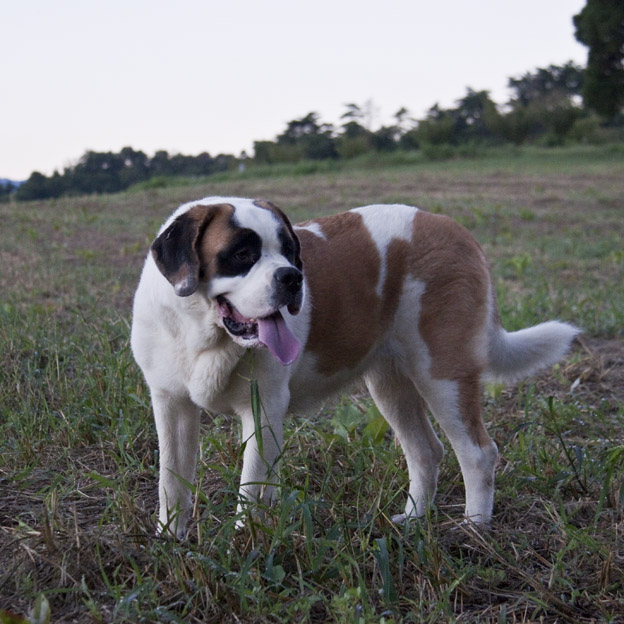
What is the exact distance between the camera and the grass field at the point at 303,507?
2.37 meters

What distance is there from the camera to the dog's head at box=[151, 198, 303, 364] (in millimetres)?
2529

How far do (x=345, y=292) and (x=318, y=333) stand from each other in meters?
0.20

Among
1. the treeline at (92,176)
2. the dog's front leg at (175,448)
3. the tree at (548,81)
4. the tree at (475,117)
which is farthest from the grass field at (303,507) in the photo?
the tree at (548,81)

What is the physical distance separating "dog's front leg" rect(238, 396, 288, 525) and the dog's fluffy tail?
3.45 ft

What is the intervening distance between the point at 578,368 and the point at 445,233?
195 centimetres

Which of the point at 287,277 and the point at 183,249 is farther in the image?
the point at 183,249

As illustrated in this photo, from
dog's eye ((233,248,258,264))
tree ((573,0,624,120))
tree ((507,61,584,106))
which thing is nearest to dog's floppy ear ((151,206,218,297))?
dog's eye ((233,248,258,264))

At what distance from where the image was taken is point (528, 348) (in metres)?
3.43

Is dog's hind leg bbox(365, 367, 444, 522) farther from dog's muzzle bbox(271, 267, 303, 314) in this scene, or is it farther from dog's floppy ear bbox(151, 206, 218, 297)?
dog's floppy ear bbox(151, 206, 218, 297)

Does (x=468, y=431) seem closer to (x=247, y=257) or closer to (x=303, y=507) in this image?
(x=303, y=507)

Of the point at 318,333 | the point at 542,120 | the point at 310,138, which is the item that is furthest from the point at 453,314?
the point at 542,120

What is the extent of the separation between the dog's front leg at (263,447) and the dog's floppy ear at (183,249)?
1.70 feet

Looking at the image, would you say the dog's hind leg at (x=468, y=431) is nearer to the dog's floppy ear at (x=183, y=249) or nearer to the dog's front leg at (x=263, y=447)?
the dog's front leg at (x=263, y=447)

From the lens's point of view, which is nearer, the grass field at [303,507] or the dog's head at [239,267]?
the grass field at [303,507]
